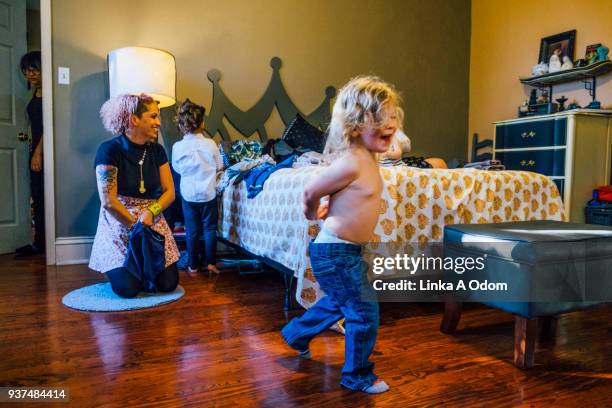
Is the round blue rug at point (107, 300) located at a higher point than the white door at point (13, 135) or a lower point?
lower

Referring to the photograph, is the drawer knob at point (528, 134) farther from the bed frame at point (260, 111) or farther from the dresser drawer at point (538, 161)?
the bed frame at point (260, 111)

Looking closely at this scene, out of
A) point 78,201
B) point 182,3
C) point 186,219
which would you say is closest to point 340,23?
point 182,3

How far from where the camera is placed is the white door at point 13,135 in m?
3.38

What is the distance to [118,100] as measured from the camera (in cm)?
226

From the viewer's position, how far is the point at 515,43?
4.38m

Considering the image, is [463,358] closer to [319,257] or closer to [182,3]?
[319,257]

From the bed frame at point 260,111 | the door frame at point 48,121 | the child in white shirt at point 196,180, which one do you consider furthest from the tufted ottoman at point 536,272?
the door frame at point 48,121

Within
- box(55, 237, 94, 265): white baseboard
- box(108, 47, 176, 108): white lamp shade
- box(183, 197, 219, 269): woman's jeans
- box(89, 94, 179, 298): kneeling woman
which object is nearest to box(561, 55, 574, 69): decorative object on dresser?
box(183, 197, 219, 269): woman's jeans

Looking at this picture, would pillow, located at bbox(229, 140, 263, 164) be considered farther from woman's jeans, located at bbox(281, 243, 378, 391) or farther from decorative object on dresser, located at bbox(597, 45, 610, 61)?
decorative object on dresser, located at bbox(597, 45, 610, 61)

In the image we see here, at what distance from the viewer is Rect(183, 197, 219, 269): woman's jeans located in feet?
9.14

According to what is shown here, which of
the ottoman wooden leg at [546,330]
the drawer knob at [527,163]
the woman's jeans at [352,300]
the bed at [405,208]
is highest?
the drawer knob at [527,163]

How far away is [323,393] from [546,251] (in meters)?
0.80

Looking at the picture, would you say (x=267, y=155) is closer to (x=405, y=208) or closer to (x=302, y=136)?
(x=302, y=136)

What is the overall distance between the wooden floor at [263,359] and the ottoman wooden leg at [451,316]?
0.04 meters
